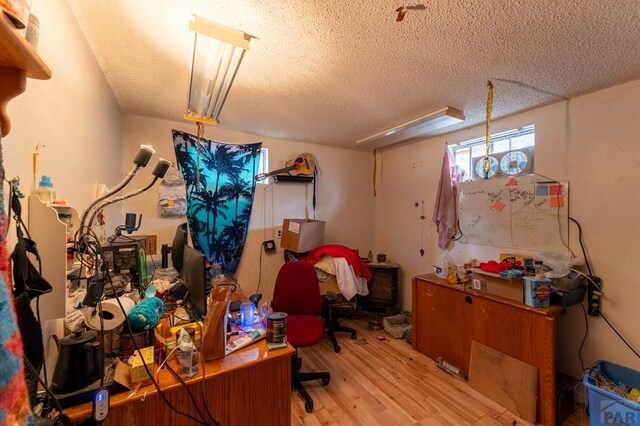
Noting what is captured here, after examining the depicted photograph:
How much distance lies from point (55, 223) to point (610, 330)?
3421mm

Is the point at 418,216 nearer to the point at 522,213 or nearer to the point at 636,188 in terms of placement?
the point at 522,213

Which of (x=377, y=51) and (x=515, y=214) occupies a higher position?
(x=377, y=51)

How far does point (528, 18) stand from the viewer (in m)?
1.31

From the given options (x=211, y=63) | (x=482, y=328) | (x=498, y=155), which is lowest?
(x=482, y=328)

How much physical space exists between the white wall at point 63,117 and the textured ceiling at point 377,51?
17 cm

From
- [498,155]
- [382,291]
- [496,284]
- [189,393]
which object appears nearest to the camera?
[189,393]

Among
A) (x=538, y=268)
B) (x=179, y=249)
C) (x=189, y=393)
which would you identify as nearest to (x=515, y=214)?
(x=538, y=268)

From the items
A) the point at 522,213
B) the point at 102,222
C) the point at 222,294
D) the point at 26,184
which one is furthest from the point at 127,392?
the point at 522,213

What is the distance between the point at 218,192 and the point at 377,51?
2.23 metres

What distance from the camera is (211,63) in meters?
1.60

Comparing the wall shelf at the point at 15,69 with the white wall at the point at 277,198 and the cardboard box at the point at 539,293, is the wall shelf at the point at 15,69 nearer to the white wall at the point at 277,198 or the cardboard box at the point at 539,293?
the white wall at the point at 277,198

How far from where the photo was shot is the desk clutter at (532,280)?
1949 mm

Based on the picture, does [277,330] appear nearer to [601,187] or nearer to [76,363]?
[76,363]

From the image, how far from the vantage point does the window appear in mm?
2492
